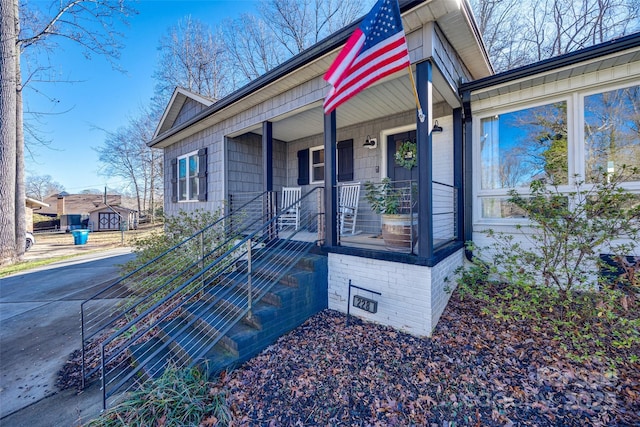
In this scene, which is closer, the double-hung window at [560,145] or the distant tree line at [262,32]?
the double-hung window at [560,145]

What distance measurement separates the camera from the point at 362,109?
4.97 m

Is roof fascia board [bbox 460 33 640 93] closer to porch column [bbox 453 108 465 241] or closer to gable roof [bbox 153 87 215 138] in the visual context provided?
porch column [bbox 453 108 465 241]

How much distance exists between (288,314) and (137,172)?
25858 mm

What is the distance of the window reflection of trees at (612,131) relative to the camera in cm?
344

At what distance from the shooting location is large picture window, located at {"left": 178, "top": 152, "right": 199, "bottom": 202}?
7.12 metres

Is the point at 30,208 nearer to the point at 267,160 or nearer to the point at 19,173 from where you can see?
the point at 19,173

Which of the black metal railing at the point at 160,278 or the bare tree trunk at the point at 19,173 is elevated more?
the bare tree trunk at the point at 19,173

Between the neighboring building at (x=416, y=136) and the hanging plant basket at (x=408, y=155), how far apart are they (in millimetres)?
290

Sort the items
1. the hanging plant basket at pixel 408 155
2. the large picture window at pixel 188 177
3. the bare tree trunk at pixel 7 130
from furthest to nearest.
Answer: the bare tree trunk at pixel 7 130 → the large picture window at pixel 188 177 → the hanging plant basket at pixel 408 155

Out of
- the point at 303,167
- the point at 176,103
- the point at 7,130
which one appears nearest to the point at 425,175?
the point at 303,167

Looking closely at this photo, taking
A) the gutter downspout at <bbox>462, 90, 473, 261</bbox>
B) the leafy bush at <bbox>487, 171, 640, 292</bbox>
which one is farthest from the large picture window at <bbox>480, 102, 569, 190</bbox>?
the leafy bush at <bbox>487, 171, 640, 292</bbox>

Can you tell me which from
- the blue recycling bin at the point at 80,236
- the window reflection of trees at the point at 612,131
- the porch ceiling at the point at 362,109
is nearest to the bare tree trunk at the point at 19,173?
the blue recycling bin at the point at 80,236

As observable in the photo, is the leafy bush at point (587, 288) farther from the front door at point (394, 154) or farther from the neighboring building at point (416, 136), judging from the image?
the front door at point (394, 154)

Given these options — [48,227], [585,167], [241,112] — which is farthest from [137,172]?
[585,167]
